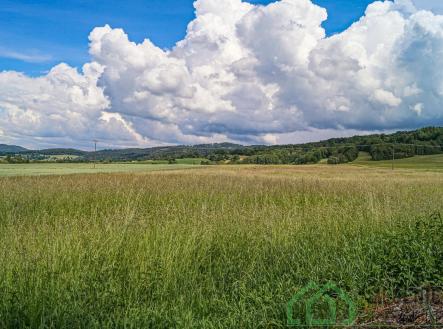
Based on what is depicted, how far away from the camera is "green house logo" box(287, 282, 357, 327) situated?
4656 mm

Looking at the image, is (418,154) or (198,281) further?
(418,154)

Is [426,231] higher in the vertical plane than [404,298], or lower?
higher

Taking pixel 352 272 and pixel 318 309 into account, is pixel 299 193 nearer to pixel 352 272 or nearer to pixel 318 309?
pixel 352 272

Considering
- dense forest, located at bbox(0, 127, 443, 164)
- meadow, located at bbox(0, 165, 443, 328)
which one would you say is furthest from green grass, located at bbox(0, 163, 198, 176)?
meadow, located at bbox(0, 165, 443, 328)

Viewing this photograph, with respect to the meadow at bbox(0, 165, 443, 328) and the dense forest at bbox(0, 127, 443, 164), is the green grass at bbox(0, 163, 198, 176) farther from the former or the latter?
the meadow at bbox(0, 165, 443, 328)

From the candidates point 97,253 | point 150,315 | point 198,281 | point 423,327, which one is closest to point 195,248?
point 198,281

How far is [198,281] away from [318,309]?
2.15 meters

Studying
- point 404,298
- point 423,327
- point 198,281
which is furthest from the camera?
point 198,281

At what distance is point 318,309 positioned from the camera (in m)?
5.02

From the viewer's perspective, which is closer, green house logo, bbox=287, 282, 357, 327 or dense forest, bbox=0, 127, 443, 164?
green house logo, bbox=287, 282, 357, 327

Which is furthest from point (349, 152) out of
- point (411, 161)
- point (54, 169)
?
point (54, 169)

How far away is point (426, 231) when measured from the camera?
7.17m

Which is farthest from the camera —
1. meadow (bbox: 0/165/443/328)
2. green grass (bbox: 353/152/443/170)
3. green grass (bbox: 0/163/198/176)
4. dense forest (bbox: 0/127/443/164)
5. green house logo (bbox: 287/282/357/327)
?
dense forest (bbox: 0/127/443/164)

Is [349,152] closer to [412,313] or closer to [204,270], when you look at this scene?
[204,270]
